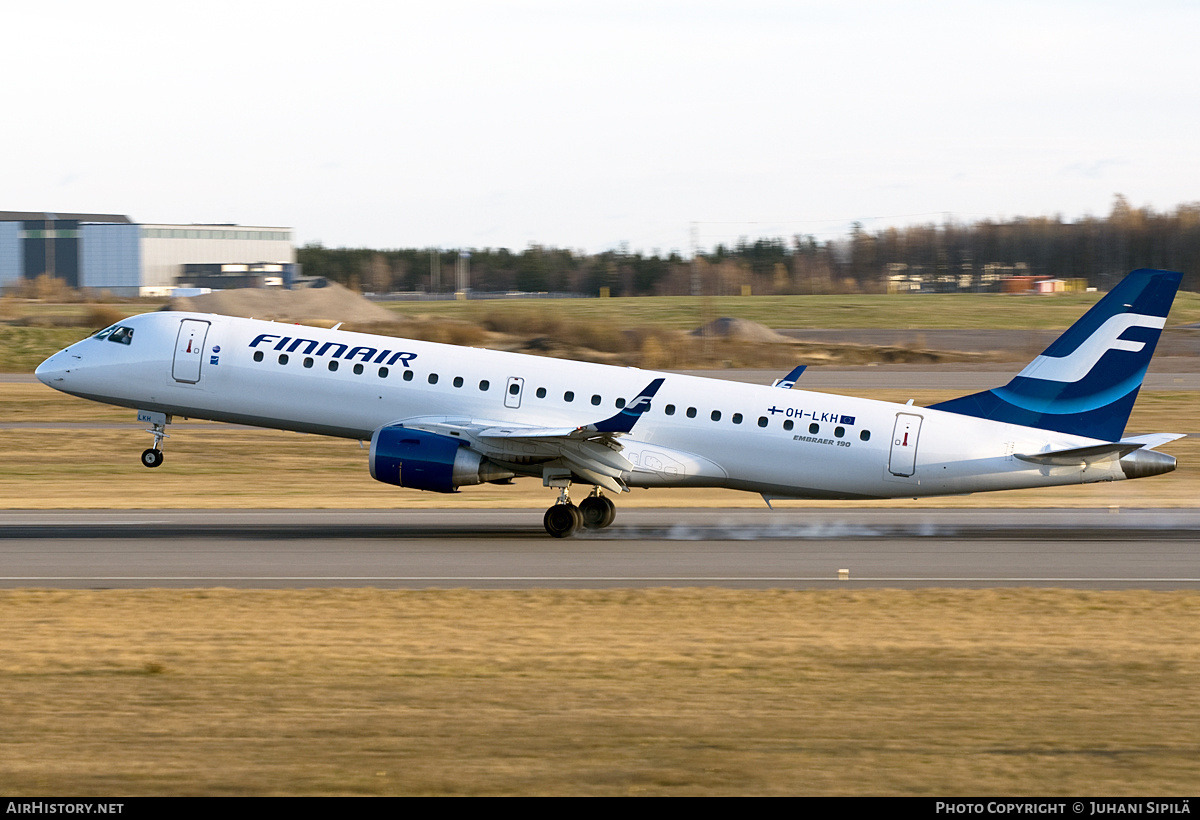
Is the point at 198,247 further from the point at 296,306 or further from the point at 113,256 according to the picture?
the point at 296,306

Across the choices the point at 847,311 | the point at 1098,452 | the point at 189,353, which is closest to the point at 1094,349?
the point at 1098,452

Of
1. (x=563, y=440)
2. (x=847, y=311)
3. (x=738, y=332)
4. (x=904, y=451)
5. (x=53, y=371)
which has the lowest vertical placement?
(x=904, y=451)

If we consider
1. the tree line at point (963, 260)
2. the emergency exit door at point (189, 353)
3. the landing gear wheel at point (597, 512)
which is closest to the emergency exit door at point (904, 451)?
the landing gear wheel at point (597, 512)

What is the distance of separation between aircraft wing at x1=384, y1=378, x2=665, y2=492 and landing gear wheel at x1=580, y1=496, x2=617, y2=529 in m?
0.90

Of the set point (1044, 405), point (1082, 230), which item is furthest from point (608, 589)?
point (1082, 230)

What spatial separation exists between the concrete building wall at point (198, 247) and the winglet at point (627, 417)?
440 feet

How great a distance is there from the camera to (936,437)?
2742cm

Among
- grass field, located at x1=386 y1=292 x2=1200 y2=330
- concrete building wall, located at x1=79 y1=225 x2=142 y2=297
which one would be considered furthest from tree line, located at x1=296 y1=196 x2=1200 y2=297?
concrete building wall, located at x1=79 y1=225 x2=142 y2=297

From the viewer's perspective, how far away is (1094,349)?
1077 inches

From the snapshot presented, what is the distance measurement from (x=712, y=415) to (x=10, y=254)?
5682 inches

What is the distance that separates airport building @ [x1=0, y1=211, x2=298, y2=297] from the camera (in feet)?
486

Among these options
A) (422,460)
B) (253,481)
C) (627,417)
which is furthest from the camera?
(253,481)

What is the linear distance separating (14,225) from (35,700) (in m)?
153

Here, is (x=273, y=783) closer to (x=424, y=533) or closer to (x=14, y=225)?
(x=424, y=533)
